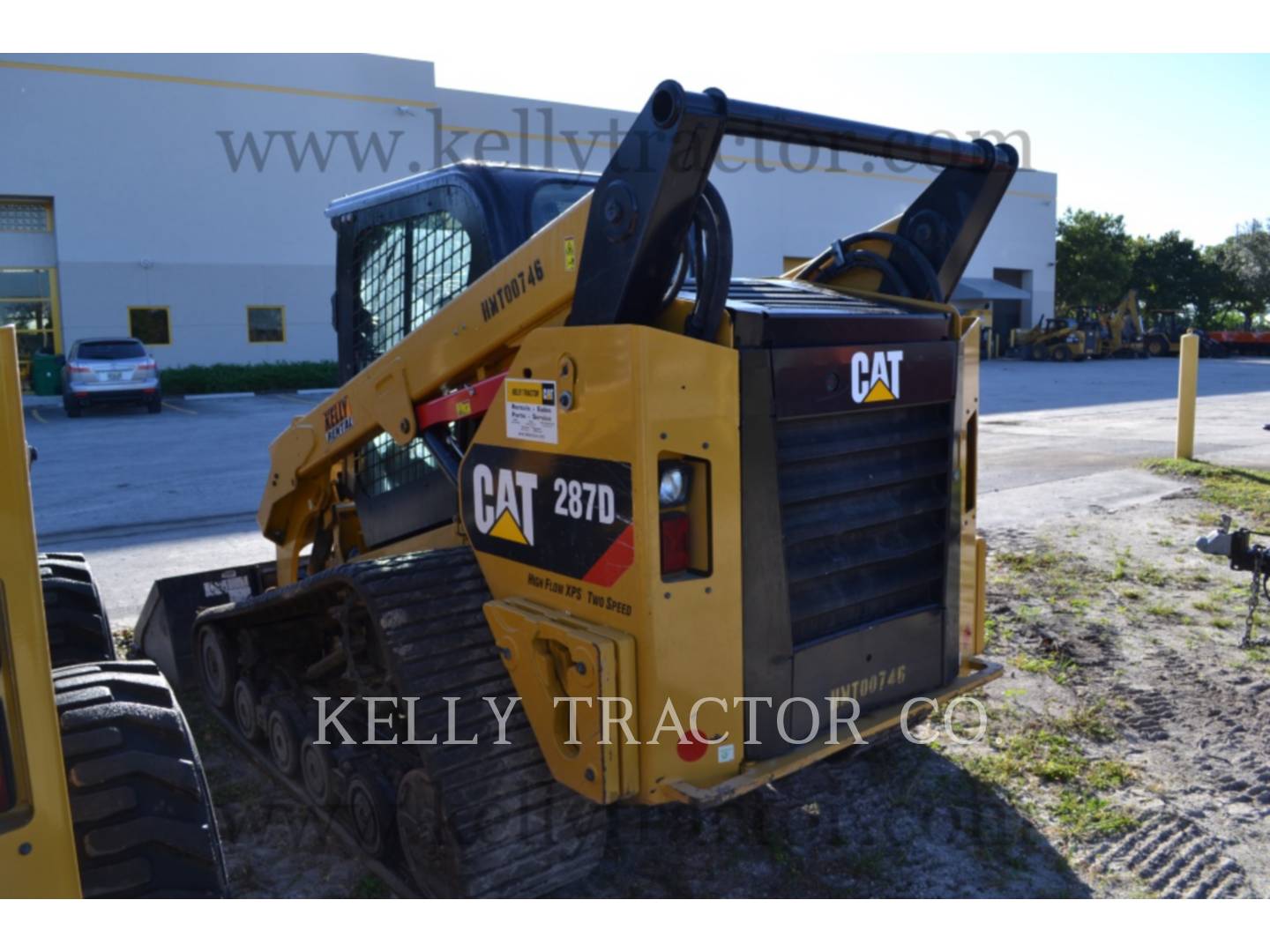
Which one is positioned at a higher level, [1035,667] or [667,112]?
[667,112]

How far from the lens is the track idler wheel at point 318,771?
396 centimetres

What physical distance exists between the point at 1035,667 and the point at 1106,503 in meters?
5.19

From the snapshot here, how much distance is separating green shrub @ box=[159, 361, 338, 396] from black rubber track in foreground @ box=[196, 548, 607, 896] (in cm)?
2323

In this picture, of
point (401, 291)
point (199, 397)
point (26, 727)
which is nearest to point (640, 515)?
point (26, 727)

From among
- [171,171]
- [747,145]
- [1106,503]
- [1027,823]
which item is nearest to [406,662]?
[1027,823]

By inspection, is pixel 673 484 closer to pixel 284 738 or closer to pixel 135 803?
pixel 135 803

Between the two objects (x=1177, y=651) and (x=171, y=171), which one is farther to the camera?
(x=171, y=171)

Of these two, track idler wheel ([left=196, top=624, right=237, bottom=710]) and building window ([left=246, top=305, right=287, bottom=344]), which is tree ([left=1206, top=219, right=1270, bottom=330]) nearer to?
building window ([left=246, top=305, right=287, bottom=344])

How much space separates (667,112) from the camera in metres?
2.84

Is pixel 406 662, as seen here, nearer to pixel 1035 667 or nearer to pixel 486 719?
pixel 486 719

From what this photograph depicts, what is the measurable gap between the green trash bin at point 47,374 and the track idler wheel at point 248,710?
887 inches

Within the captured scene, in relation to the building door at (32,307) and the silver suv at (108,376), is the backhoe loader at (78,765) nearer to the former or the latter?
the silver suv at (108,376)

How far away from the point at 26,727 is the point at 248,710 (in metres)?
2.94

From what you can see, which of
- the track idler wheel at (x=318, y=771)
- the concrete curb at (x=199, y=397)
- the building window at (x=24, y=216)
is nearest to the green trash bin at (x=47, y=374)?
the concrete curb at (x=199, y=397)
